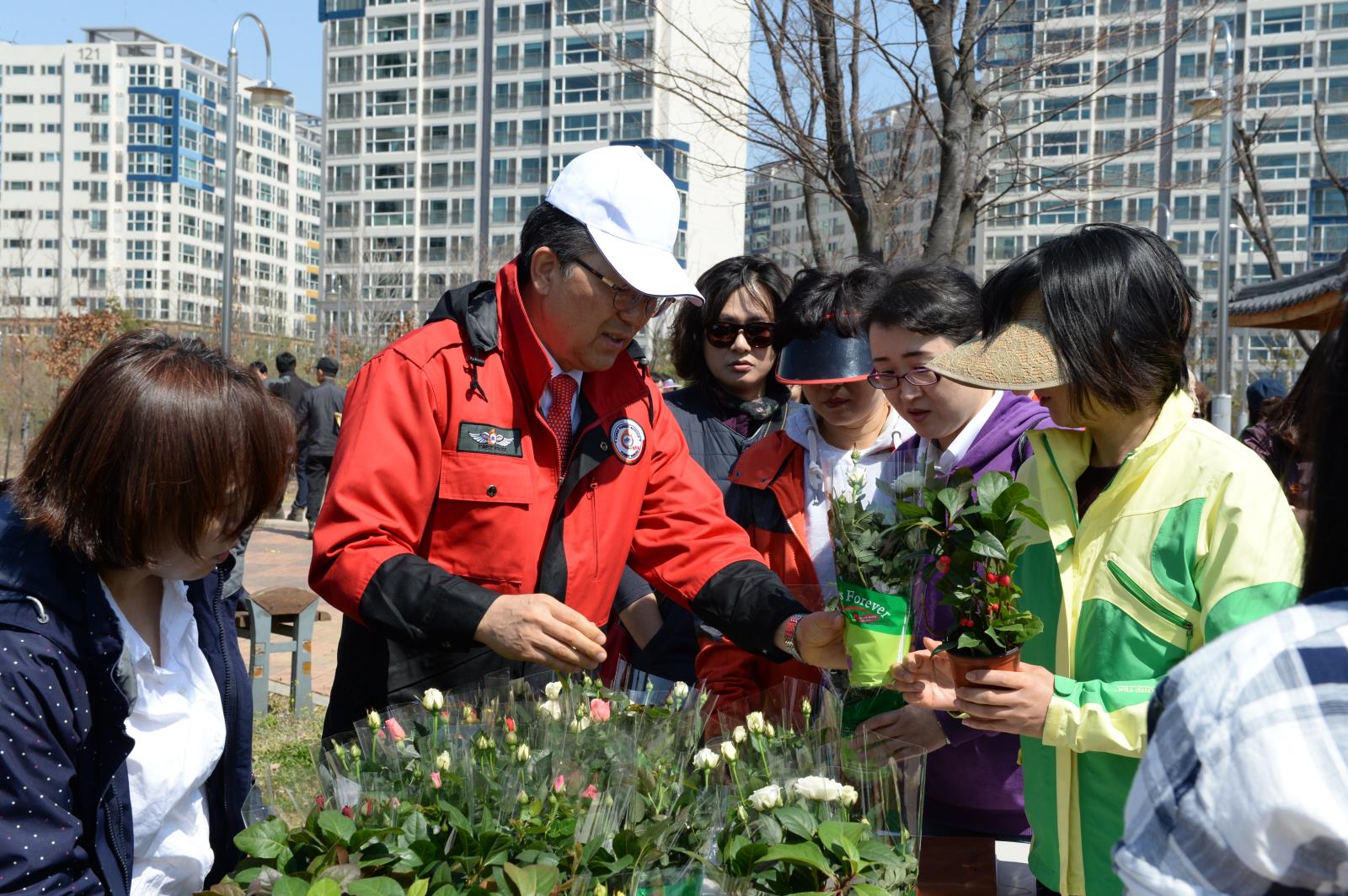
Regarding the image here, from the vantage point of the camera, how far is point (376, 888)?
57.8 inches

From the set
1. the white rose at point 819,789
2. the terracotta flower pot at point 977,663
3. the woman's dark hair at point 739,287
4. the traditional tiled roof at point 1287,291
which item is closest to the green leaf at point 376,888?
the white rose at point 819,789

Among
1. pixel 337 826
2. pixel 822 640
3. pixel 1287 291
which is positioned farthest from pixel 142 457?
pixel 1287 291

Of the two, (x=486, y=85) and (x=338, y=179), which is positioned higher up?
(x=486, y=85)

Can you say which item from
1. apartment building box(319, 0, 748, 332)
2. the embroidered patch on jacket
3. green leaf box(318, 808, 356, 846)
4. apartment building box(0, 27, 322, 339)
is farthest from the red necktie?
apartment building box(0, 27, 322, 339)

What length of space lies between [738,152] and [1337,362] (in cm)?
750

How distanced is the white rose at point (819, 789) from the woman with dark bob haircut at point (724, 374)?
1.84m

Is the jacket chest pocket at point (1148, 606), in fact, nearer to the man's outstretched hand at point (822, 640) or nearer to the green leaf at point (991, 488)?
the green leaf at point (991, 488)

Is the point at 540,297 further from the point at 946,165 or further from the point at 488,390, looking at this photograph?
the point at 946,165

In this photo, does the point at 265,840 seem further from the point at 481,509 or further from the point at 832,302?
the point at 832,302

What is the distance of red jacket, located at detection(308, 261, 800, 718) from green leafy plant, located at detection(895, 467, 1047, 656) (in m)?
0.73

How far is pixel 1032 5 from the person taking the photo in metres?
6.01

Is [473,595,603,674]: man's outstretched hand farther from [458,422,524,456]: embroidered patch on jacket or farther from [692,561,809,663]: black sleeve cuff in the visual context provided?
[692,561,809,663]: black sleeve cuff

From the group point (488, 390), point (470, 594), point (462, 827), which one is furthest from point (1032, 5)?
point (462, 827)

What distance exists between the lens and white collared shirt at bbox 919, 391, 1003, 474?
8.63 feet
